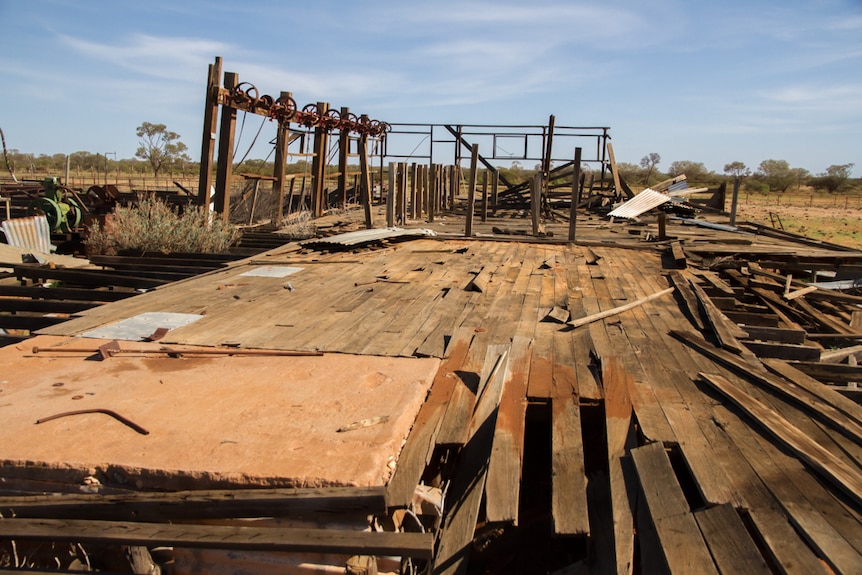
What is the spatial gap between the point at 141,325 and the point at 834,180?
233ft

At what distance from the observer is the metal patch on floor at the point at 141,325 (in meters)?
5.22

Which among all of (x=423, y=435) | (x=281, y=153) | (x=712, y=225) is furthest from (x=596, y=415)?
(x=712, y=225)

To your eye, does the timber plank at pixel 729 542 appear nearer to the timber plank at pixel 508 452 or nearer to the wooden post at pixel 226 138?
the timber plank at pixel 508 452

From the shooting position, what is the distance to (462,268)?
8.80 meters

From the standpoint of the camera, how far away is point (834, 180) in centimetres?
6244

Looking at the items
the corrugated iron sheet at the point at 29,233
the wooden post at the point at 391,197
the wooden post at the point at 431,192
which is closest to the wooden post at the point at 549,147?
the wooden post at the point at 431,192

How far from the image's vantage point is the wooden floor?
280cm

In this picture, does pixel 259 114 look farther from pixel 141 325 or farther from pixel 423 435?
pixel 423 435

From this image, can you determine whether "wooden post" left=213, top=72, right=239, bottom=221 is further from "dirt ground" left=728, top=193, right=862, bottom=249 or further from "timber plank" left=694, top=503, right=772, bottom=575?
"dirt ground" left=728, top=193, right=862, bottom=249

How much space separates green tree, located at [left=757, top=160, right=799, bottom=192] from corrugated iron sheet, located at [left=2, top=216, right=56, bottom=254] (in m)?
62.8

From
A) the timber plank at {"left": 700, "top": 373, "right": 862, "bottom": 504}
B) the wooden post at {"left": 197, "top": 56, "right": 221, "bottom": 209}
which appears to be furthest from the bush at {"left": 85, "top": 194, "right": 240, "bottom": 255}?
the timber plank at {"left": 700, "top": 373, "right": 862, "bottom": 504}

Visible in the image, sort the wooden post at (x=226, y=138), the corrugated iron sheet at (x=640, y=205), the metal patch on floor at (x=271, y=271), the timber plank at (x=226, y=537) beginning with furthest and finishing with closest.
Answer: the corrugated iron sheet at (x=640, y=205)
the wooden post at (x=226, y=138)
the metal patch on floor at (x=271, y=271)
the timber plank at (x=226, y=537)

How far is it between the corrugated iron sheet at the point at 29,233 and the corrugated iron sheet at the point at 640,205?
1369cm

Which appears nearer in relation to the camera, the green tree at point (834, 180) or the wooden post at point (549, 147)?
the wooden post at point (549, 147)
